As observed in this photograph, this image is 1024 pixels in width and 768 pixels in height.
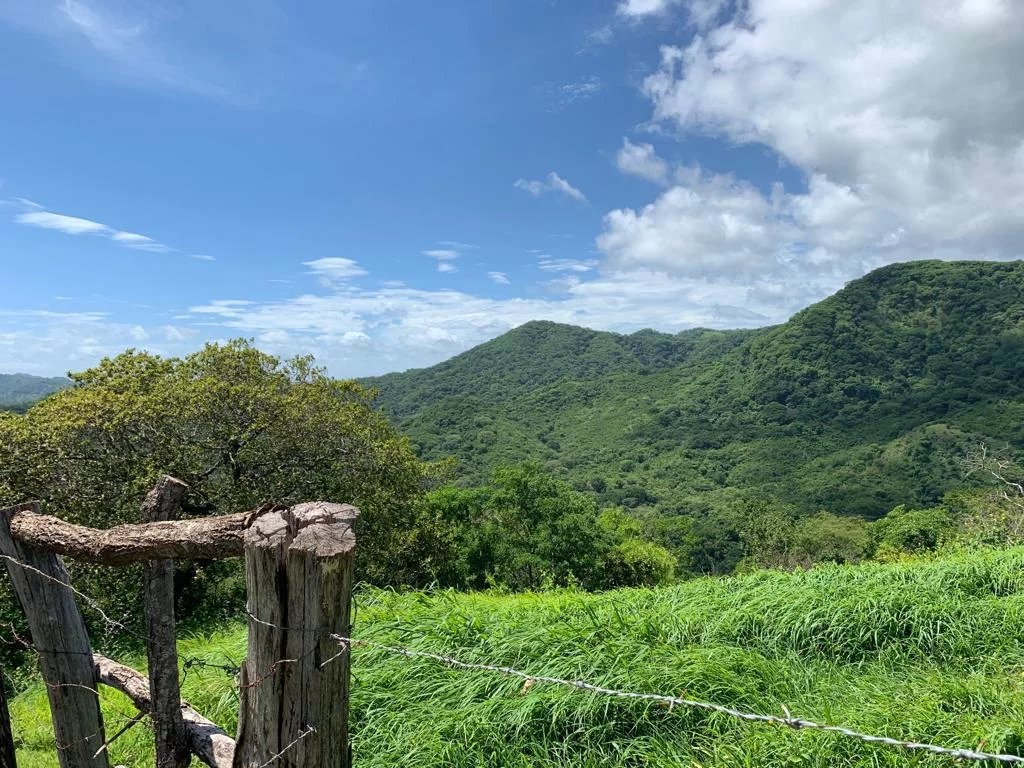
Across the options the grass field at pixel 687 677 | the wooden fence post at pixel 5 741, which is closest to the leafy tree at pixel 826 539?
the grass field at pixel 687 677

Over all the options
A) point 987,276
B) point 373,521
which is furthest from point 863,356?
point 373,521

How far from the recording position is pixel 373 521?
13633 millimetres

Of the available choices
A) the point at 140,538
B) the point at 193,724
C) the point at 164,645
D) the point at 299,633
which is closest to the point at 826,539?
the point at 193,724

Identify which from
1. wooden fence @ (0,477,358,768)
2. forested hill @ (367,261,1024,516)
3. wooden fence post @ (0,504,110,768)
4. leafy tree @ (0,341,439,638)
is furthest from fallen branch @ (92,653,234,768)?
forested hill @ (367,261,1024,516)

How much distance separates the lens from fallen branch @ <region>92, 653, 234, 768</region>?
2291 millimetres

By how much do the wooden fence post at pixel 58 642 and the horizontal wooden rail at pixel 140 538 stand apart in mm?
97

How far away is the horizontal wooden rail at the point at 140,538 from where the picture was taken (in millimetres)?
1897

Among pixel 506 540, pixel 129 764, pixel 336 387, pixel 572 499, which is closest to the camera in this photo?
pixel 129 764

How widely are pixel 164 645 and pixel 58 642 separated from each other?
0.63m

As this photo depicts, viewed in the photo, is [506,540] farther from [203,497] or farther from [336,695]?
[336,695]

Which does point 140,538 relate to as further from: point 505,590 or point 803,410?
point 803,410

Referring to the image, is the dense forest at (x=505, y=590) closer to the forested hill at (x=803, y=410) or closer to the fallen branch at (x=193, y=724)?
the fallen branch at (x=193, y=724)

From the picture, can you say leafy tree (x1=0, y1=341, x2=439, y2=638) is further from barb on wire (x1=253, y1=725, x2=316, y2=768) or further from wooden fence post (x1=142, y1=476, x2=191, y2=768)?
barb on wire (x1=253, y1=725, x2=316, y2=768)

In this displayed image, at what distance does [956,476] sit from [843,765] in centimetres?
9020
